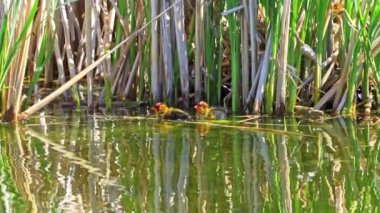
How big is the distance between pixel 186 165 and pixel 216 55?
4.04 ft

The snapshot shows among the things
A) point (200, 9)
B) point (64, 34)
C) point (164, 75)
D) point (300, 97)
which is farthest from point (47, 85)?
point (300, 97)

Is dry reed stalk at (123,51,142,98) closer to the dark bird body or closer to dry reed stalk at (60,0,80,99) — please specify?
dry reed stalk at (60,0,80,99)

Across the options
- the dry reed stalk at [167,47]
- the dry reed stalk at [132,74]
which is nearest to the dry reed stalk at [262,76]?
the dry reed stalk at [167,47]

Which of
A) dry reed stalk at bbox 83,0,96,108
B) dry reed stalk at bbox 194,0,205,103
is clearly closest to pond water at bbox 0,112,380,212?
dry reed stalk at bbox 83,0,96,108

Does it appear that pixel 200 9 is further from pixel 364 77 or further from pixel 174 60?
pixel 364 77

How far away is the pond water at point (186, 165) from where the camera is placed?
97.7 inches

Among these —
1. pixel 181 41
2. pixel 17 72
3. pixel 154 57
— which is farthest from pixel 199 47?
pixel 17 72

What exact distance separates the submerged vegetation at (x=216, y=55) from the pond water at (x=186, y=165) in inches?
7.2

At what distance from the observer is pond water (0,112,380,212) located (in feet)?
8.14

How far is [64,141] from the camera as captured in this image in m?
3.45

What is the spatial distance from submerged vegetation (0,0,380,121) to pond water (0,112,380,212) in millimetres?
182

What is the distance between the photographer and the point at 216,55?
4.16 metres

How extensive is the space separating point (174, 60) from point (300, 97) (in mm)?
637

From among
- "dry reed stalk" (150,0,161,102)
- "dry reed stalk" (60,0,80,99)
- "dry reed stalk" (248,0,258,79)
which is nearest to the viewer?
"dry reed stalk" (248,0,258,79)
